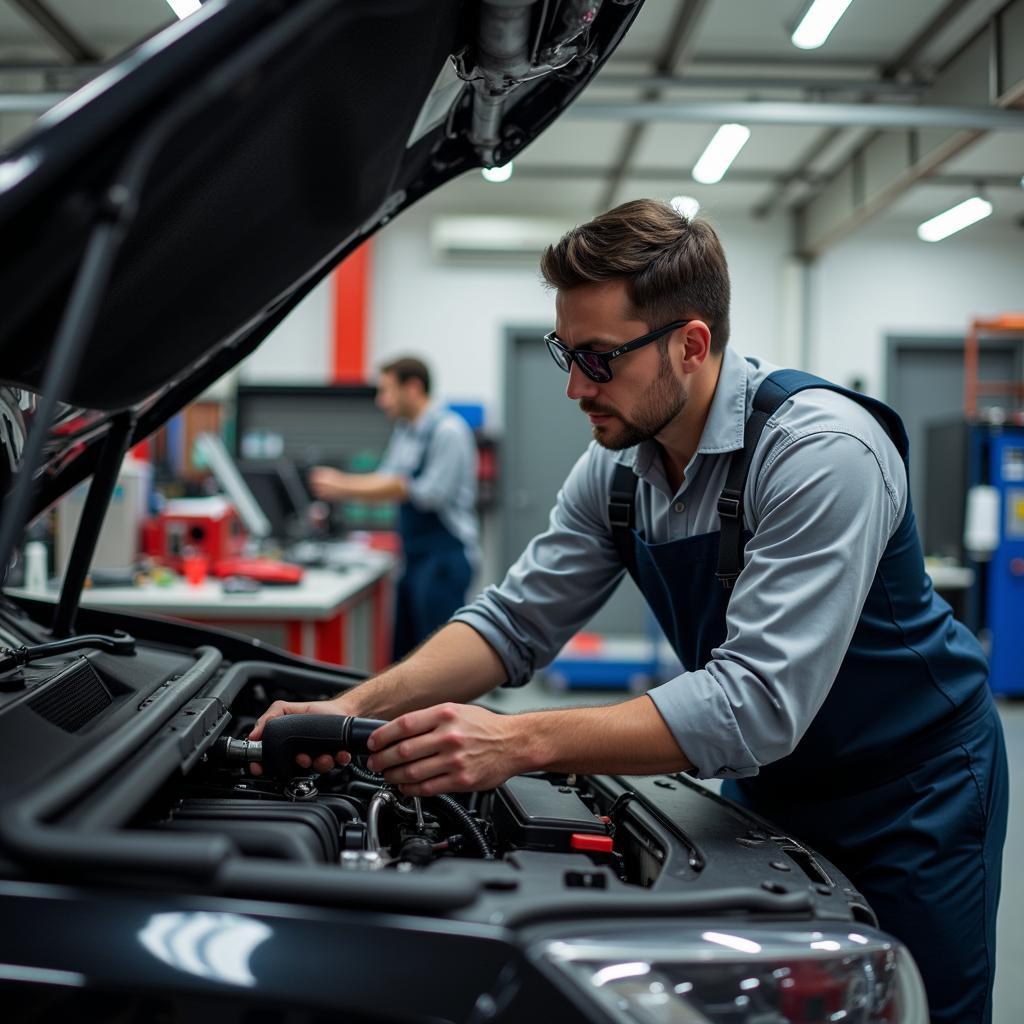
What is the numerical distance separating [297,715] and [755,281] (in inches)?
265

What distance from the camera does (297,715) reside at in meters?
1.13

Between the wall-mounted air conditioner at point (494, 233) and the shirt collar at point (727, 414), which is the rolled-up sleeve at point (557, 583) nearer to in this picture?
the shirt collar at point (727, 414)

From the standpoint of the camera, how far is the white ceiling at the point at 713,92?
4.46m

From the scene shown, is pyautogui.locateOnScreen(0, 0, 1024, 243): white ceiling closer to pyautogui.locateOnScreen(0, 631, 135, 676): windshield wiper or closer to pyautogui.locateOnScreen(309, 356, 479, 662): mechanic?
pyautogui.locateOnScreen(309, 356, 479, 662): mechanic

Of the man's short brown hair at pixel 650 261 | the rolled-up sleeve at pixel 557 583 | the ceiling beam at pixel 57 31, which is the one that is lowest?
the rolled-up sleeve at pixel 557 583

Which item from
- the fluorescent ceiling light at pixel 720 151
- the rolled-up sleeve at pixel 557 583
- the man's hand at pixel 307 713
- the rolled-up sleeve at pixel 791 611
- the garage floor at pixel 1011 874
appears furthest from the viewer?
the fluorescent ceiling light at pixel 720 151

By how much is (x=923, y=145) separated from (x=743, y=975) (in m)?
5.51

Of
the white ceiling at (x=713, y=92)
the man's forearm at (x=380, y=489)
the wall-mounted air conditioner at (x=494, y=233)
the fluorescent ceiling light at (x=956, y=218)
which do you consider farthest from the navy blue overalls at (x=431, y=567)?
the fluorescent ceiling light at (x=956, y=218)

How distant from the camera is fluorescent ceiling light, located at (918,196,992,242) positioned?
575 centimetres

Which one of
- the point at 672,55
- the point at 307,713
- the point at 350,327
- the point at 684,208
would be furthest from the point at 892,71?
the point at 307,713

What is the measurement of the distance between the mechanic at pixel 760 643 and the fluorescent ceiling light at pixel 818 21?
9.67 feet

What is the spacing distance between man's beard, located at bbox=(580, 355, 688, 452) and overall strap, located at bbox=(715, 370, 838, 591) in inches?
4.2

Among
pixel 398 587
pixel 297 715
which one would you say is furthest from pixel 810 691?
pixel 398 587

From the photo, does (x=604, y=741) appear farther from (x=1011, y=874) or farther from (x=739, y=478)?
(x=1011, y=874)
